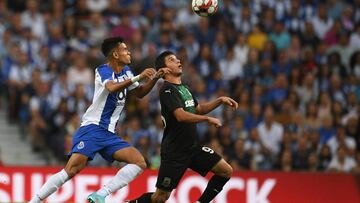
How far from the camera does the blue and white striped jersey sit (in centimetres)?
1230

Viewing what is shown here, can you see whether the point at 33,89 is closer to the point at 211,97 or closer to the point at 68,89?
the point at 68,89

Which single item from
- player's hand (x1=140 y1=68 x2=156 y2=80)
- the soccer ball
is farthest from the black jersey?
the soccer ball

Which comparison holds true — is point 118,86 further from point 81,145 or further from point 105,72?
point 81,145

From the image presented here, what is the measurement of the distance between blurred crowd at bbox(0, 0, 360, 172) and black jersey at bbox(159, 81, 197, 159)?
5419 millimetres

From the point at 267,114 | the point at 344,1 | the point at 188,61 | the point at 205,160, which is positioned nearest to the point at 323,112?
the point at 267,114

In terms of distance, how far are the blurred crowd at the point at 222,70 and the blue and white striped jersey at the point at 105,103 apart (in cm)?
542

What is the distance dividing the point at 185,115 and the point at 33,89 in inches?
298

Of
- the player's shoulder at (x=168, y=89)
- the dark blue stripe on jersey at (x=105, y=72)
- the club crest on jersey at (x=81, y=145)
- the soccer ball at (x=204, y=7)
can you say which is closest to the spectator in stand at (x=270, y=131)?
the soccer ball at (x=204, y=7)

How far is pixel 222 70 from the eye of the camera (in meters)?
20.4

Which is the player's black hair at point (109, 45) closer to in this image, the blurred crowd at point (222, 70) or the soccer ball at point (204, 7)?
the soccer ball at point (204, 7)

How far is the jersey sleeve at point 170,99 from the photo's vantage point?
12.1 m

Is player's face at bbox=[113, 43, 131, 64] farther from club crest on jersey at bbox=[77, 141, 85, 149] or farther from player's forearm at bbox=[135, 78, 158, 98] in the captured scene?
club crest on jersey at bbox=[77, 141, 85, 149]

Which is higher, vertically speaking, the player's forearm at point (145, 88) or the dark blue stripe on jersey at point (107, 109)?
the player's forearm at point (145, 88)

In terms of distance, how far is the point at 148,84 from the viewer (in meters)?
12.4
